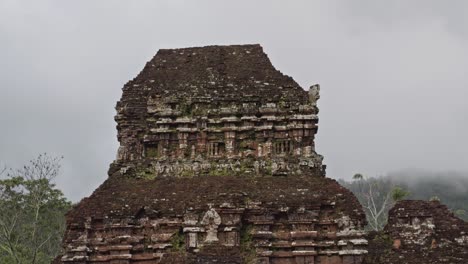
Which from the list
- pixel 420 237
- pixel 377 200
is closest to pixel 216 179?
pixel 420 237

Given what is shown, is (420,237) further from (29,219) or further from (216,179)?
(29,219)

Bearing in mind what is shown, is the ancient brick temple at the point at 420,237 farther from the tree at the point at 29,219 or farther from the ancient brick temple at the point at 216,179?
the tree at the point at 29,219

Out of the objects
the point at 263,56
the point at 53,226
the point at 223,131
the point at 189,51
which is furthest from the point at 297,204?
the point at 53,226

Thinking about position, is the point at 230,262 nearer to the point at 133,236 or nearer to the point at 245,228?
the point at 245,228

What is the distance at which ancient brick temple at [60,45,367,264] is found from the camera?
9.39 meters

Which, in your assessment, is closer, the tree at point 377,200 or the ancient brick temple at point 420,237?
the ancient brick temple at point 420,237

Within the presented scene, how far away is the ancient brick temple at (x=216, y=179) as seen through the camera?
9.39 metres

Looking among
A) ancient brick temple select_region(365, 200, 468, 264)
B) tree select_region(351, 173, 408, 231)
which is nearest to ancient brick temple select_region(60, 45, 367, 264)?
ancient brick temple select_region(365, 200, 468, 264)

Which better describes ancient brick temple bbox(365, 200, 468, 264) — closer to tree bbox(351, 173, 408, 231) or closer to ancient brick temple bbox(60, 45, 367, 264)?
ancient brick temple bbox(60, 45, 367, 264)

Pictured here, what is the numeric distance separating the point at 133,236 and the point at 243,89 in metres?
3.69

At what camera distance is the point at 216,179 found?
407 inches

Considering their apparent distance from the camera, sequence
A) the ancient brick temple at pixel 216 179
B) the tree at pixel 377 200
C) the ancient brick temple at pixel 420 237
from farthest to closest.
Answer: the tree at pixel 377 200 < the ancient brick temple at pixel 420 237 < the ancient brick temple at pixel 216 179

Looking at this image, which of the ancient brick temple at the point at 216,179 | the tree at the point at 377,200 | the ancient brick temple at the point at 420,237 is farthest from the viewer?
the tree at the point at 377,200

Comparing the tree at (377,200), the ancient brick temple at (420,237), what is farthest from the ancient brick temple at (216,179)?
the tree at (377,200)
